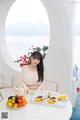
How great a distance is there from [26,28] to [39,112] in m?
2.54

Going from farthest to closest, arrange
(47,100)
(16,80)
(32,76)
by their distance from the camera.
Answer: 1. (16,80)
2. (32,76)
3. (47,100)

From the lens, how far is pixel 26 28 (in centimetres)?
493

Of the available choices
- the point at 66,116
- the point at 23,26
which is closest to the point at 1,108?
the point at 66,116

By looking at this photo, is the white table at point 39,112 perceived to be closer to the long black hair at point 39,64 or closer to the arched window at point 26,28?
the long black hair at point 39,64

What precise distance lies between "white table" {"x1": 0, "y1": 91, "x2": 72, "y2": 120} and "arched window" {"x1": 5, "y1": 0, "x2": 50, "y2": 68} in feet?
6.57

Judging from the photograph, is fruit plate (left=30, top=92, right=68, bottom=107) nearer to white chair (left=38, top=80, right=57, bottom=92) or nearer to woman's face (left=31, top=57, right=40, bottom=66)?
woman's face (left=31, top=57, right=40, bottom=66)

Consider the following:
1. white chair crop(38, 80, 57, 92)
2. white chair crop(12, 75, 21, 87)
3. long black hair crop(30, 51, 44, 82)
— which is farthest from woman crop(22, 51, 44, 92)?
white chair crop(12, 75, 21, 87)

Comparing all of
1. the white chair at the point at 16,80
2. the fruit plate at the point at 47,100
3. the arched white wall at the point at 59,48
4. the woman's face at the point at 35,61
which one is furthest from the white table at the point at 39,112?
the white chair at the point at 16,80

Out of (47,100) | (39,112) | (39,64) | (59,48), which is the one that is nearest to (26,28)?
(59,48)

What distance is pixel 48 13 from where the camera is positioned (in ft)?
14.2

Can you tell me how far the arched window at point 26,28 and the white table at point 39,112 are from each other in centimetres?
200

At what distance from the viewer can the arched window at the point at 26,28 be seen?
4.74 m

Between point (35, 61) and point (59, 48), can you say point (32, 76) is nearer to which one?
point (35, 61)

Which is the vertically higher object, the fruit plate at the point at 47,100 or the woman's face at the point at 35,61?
the woman's face at the point at 35,61
